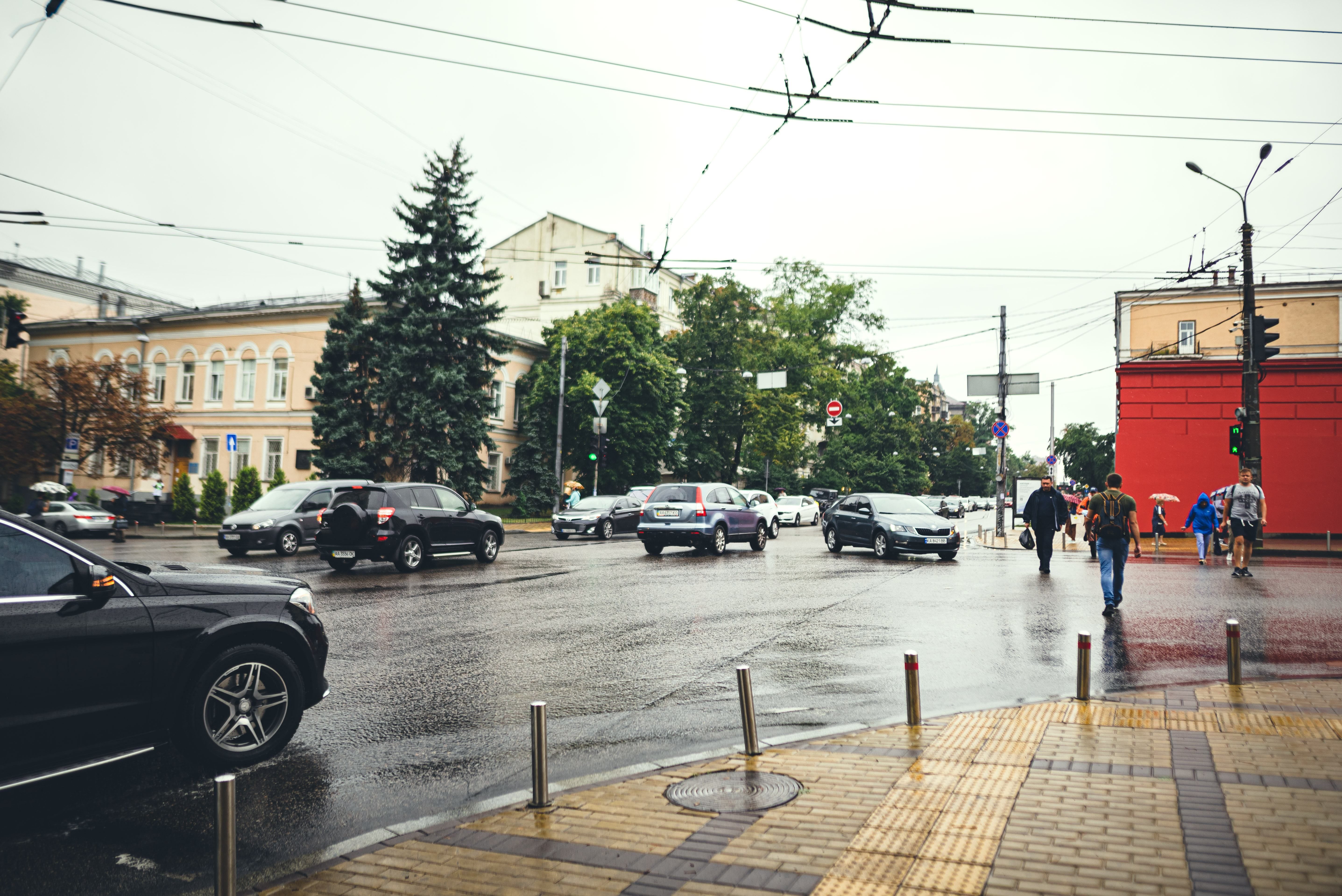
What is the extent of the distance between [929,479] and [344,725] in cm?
8172

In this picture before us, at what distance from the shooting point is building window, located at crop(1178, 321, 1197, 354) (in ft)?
118

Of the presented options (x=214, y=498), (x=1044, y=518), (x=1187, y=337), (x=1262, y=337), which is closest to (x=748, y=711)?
(x=1044, y=518)

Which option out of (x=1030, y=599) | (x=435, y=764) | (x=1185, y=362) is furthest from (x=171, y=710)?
(x=1185, y=362)

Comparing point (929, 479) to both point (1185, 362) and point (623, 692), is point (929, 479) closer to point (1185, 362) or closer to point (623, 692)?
point (1185, 362)

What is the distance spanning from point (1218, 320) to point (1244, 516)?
23105 mm

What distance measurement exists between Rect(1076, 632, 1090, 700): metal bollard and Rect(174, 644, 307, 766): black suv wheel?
557 centimetres

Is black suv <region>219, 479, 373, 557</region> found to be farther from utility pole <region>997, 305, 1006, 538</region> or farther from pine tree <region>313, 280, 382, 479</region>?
utility pole <region>997, 305, 1006, 538</region>

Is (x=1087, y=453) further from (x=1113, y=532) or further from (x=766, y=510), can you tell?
(x=1113, y=532)

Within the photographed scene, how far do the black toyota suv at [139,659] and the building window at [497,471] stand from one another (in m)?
42.4

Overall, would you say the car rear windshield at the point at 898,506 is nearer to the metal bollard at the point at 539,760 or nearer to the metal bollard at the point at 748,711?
the metal bollard at the point at 748,711

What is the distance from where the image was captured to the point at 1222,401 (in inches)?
1307

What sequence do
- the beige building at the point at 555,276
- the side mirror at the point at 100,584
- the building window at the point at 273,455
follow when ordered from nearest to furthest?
the side mirror at the point at 100,584, the building window at the point at 273,455, the beige building at the point at 555,276

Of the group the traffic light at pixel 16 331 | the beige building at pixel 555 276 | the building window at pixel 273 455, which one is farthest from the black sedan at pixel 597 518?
the beige building at pixel 555 276

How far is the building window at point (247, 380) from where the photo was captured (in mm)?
46469
